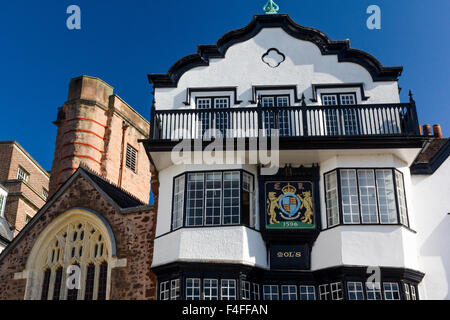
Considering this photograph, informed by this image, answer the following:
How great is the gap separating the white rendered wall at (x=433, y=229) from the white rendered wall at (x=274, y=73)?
335 cm

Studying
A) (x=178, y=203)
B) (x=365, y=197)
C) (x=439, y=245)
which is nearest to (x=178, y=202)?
(x=178, y=203)

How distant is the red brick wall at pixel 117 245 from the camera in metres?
21.3

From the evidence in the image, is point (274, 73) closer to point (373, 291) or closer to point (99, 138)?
point (373, 291)

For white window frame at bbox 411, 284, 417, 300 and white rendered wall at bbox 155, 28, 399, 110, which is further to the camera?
white rendered wall at bbox 155, 28, 399, 110

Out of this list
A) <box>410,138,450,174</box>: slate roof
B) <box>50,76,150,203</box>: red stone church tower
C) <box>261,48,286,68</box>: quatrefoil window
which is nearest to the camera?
<box>410,138,450,174</box>: slate roof

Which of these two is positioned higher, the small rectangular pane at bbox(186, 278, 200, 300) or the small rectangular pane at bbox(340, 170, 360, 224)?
the small rectangular pane at bbox(340, 170, 360, 224)

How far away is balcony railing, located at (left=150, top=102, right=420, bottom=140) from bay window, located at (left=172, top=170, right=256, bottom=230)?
153 centimetres

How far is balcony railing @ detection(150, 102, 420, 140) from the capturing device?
2108 cm

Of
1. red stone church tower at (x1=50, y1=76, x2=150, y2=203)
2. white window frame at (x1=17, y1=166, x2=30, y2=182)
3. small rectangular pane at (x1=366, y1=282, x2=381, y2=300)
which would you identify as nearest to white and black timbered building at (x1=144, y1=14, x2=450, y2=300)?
small rectangular pane at (x1=366, y1=282, x2=381, y2=300)

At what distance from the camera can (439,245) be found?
20031mm

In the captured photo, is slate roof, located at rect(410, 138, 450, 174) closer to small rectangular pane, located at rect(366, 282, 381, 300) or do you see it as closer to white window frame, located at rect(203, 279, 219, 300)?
small rectangular pane, located at rect(366, 282, 381, 300)

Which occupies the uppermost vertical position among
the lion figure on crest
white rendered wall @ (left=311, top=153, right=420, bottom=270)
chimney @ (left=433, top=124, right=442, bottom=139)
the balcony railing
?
chimney @ (left=433, top=124, right=442, bottom=139)
